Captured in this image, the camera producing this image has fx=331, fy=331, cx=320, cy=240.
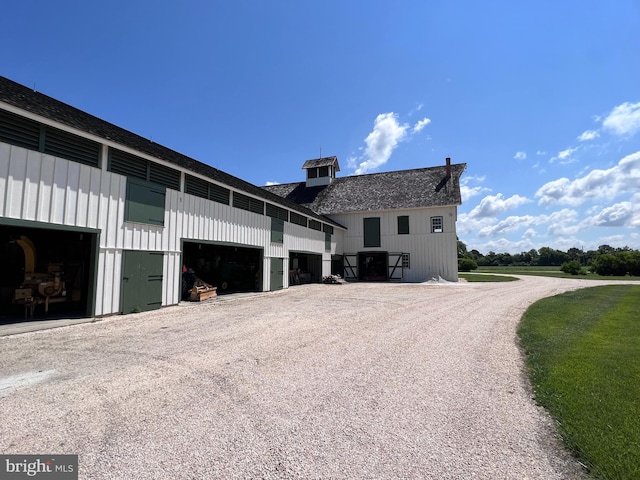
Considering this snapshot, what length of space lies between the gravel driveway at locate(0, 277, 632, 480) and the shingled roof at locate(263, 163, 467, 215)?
21.0 m

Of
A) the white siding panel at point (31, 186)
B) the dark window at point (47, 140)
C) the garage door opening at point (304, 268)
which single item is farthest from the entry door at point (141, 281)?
the garage door opening at point (304, 268)

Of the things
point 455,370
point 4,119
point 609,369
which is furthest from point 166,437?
point 4,119

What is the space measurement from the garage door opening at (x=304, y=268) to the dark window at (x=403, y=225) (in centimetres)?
750

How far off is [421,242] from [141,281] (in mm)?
21558

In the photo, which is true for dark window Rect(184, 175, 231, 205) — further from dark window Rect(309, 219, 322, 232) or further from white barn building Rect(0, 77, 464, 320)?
dark window Rect(309, 219, 322, 232)

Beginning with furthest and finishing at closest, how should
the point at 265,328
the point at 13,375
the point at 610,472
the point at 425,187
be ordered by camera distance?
1. the point at 425,187
2. the point at 265,328
3. the point at 13,375
4. the point at 610,472

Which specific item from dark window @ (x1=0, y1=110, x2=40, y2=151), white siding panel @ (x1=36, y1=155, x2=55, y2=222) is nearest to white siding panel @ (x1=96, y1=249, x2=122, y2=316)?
white siding panel @ (x1=36, y1=155, x2=55, y2=222)

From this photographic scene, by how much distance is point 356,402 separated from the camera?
3.99m

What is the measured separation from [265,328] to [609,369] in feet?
21.4

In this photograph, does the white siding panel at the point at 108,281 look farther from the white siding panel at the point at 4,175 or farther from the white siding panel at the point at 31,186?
the white siding panel at the point at 4,175

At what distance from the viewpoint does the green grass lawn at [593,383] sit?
286 cm

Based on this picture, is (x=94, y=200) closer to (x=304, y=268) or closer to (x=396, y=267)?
(x=304, y=268)

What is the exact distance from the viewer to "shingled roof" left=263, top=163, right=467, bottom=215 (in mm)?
27391

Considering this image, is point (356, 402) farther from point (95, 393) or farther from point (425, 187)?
point (425, 187)
